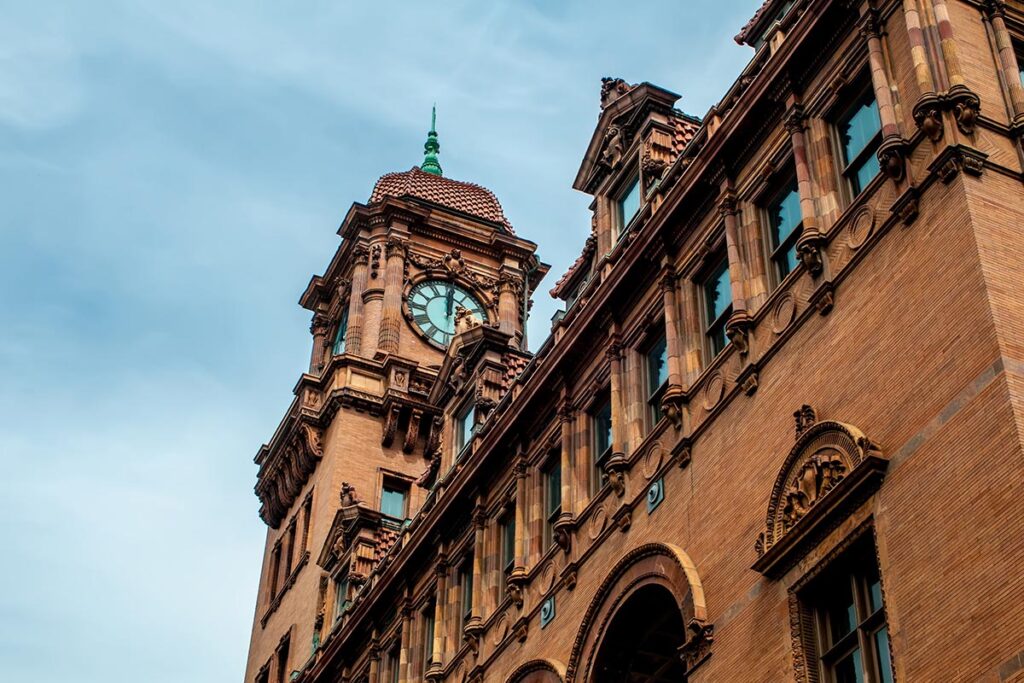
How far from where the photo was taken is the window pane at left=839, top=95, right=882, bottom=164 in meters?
26.0

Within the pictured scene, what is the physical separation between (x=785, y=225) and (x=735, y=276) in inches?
48.3

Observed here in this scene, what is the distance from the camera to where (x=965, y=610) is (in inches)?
750

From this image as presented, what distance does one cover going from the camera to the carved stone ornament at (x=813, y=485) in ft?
72.1

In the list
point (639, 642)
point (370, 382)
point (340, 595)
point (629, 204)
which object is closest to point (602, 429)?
point (639, 642)

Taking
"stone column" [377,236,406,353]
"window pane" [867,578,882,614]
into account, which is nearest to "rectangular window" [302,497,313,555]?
"stone column" [377,236,406,353]

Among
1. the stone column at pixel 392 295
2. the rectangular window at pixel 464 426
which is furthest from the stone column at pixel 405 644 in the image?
the stone column at pixel 392 295

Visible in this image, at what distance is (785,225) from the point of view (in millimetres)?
27969

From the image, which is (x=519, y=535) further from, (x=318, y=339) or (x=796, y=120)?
(x=318, y=339)

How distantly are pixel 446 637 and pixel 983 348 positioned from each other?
64.3ft

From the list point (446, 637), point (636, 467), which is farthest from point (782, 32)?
point (446, 637)

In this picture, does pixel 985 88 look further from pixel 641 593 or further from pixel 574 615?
pixel 574 615

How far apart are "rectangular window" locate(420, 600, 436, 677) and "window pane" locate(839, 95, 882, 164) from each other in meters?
17.1

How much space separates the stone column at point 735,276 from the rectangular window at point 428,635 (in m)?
14.1

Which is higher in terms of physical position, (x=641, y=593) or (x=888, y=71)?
(x=888, y=71)
